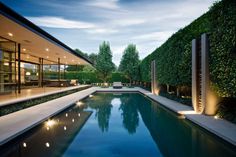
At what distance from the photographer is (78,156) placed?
507cm

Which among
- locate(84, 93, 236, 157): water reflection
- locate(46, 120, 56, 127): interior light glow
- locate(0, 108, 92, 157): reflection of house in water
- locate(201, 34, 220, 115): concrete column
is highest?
locate(201, 34, 220, 115): concrete column

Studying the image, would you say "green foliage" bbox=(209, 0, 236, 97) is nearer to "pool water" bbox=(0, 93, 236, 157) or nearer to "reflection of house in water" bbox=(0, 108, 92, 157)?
"pool water" bbox=(0, 93, 236, 157)

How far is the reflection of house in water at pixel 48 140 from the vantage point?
5184mm

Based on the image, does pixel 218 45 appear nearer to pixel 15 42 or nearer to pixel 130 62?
pixel 15 42

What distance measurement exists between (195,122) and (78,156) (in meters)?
4.57


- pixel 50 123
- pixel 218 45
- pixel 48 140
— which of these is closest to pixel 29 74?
pixel 50 123

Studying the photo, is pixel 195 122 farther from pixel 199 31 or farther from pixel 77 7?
pixel 77 7

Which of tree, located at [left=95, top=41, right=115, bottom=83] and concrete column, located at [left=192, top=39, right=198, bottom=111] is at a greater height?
tree, located at [left=95, top=41, right=115, bottom=83]

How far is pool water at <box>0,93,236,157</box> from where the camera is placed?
5285 mm

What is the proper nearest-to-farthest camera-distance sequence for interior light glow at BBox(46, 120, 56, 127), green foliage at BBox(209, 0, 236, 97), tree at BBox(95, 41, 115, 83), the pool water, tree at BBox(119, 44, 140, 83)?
the pool water, green foliage at BBox(209, 0, 236, 97), interior light glow at BBox(46, 120, 56, 127), tree at BBox(119, 44, 140, 83), tree at BBox(95, 41, 115, 83)

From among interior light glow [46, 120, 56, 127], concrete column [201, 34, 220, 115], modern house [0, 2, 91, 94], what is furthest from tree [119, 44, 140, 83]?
interior light glow [46, 120, 56, 127]

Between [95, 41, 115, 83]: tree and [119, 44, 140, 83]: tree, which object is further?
[95, 41, 115, 83]: tree

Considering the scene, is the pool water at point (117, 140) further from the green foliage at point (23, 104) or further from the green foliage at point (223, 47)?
the green foliage at point (23, 104)

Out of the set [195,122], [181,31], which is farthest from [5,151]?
Result: [181,31]
